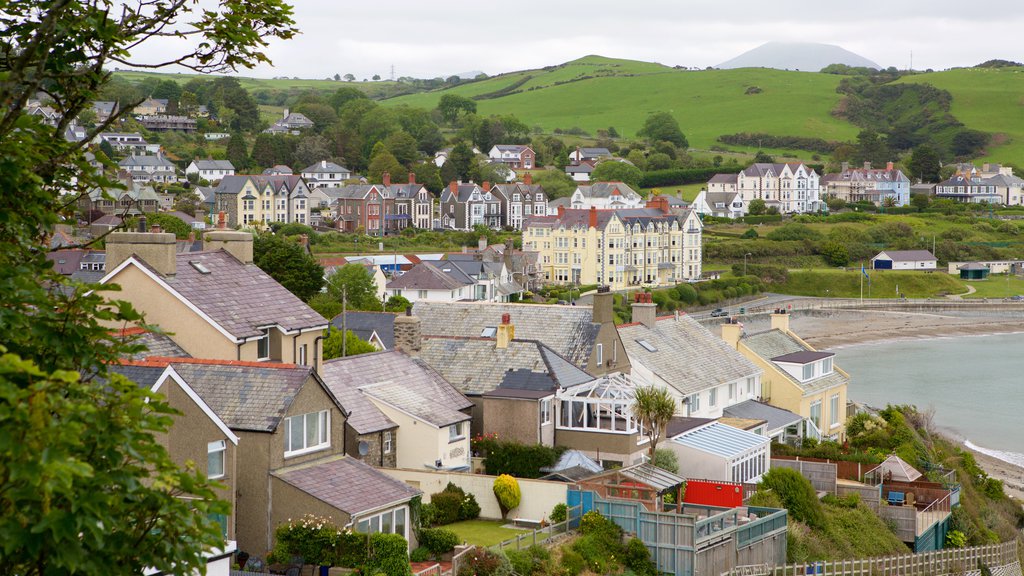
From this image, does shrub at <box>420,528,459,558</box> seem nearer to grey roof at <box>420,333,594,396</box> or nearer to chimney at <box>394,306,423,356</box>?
grey roof at <box>420,333,594,396</box>

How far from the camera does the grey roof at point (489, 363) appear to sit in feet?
96.2

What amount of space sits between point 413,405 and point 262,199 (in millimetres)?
93751

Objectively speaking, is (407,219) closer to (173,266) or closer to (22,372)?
(173,266)

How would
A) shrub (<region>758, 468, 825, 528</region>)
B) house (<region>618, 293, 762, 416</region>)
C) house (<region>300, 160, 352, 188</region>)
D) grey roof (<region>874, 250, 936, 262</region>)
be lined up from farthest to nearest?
house (<region>300, 160, 352, 188</region>), grey roof (<region>874, 250, 936, 262</region>), house (<region>618, 293, 762, 416</region>), shrub (<region>758, 468, 825, 528</region>)

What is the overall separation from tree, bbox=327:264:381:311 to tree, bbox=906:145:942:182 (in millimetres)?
133867

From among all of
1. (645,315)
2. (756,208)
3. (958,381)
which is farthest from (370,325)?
(756,208)

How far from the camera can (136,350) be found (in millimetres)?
8695

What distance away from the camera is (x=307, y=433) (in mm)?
Result: 20328

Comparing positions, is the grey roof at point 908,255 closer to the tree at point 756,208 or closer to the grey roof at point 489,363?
the tree at point 756,208

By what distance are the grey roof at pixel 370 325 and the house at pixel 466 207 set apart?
293 feet

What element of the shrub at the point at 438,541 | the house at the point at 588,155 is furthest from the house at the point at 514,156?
the shrub at the point at 438,541

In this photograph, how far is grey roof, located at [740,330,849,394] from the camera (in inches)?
1585

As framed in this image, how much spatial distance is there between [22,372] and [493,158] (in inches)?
6595

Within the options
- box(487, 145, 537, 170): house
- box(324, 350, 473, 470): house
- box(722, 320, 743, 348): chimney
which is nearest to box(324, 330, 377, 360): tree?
box(324, 350, 473, 470): house
